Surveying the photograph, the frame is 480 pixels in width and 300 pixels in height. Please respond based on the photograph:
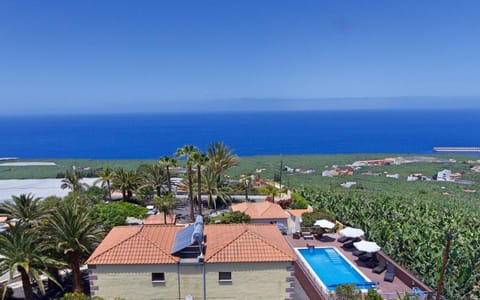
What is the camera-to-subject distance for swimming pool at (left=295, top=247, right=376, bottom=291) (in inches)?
890

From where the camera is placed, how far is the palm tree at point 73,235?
1922cm

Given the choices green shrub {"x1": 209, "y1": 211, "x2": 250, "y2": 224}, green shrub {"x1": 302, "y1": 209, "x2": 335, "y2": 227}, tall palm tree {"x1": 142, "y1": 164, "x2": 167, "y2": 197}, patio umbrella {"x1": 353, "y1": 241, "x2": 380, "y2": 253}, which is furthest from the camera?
tall palm tree {"x1": 142, "y1": 164, "x2": 167, "y2": 197}

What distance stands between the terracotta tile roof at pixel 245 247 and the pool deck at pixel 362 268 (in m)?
7.08

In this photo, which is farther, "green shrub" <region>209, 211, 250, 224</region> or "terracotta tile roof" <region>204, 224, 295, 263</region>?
"green shrub" <region>209, 211, 250, 224</region>

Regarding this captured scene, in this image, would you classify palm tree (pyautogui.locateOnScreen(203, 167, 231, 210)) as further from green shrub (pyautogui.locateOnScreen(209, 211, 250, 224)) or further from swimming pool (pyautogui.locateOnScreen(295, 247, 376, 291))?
swimming pool (pyautogui.locateOnScreen(295, 247, 376, 291))

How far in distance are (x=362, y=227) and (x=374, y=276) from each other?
25.7 feet

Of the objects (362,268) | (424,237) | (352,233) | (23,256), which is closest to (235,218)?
(352,233)

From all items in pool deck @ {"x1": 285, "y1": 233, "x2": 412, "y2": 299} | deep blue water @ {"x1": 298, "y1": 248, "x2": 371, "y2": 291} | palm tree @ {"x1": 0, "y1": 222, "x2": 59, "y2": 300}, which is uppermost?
palm tree @ {"x1": 0, "y1": 222, "x2": 59, "y2": 300}

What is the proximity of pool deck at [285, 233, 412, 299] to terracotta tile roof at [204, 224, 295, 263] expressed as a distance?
279 inches

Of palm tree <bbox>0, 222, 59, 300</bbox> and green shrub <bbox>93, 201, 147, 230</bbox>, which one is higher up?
palm tree <bbox>0, 222, 59, 300</bbox>

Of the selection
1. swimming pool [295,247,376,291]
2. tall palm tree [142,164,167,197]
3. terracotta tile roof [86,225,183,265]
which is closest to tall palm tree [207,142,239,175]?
tall palm tree [142,164,167,197]

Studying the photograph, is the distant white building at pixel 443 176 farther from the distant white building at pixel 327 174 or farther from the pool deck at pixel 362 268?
the pool deck at pixel 362 268

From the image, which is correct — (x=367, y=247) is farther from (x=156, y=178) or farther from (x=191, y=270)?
(x=156, y=178)

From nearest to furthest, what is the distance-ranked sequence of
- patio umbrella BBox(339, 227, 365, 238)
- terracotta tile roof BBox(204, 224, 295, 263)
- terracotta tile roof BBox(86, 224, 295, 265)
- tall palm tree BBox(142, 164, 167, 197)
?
terracotta tile roof BBox(86, 224, 295, 265)
terracotta tile roof BBox(204, 224, 295, 263)
patio umbrella BBox(339, 227, 365, 238)
tall palm tree BBox(142, 164, 167, 197)
